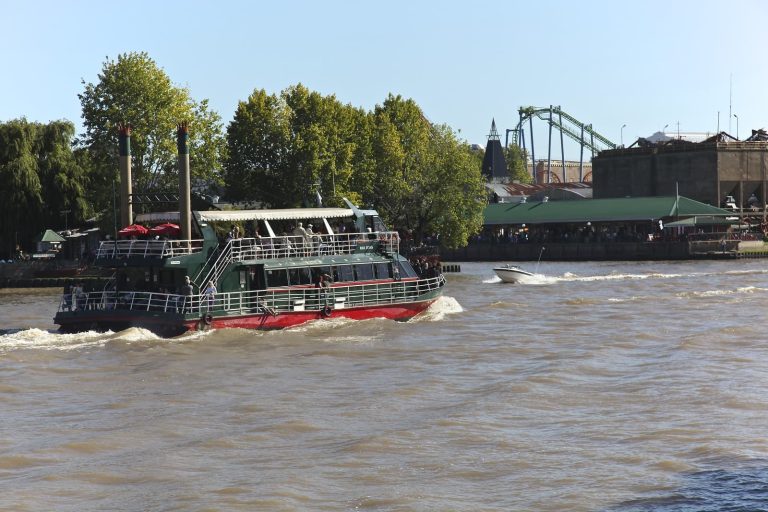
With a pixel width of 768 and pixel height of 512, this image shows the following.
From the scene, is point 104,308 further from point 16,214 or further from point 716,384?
point 16,214

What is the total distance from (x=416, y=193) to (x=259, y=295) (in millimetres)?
53537

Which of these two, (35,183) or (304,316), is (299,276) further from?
(35,183)

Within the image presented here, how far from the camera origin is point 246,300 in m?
42.3

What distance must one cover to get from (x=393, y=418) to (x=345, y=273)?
19492mm

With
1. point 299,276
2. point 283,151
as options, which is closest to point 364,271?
point 299,276

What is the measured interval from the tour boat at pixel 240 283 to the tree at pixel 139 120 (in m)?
36.4

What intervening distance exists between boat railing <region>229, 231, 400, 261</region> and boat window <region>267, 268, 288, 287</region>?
0.74 metres

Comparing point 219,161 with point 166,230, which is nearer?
point 166,230

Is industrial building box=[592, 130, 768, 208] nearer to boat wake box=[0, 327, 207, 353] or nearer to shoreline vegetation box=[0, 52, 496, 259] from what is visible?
shoreline vegetation box=[0, 52, 496, 259]

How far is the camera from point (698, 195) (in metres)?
127

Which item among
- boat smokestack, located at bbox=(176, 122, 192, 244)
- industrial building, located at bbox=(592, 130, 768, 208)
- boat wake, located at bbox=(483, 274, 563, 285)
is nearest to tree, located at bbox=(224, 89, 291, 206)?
boat wake, located at bbox=(483, 274, 563, 285)

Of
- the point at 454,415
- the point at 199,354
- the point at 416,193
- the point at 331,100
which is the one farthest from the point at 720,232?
the point at 454,415

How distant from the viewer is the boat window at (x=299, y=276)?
144ft

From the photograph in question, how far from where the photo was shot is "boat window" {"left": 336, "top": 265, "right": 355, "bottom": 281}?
45.5 m
